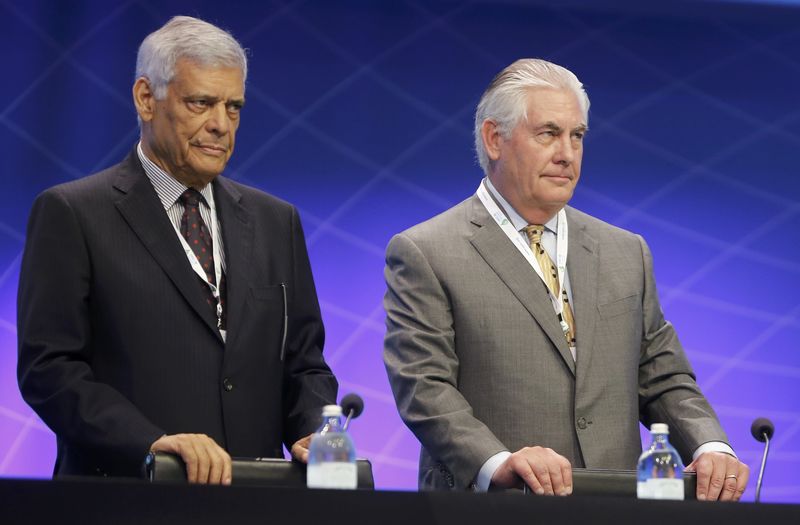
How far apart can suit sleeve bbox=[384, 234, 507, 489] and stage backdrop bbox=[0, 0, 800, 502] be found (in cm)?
186

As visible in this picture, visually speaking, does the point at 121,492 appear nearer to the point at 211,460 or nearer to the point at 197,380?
the point at 211,460

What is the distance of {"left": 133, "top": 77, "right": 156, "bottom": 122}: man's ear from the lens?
341 cm

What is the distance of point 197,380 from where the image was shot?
3.19 m

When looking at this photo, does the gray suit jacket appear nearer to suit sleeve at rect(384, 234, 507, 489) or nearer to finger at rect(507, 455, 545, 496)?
suit sleeve at rect(384, 234, 507, 489)

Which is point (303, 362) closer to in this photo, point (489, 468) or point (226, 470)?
point (489, 468)

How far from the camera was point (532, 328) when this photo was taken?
134 inches

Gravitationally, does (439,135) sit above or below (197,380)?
above

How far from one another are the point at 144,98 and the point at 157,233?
402 mm

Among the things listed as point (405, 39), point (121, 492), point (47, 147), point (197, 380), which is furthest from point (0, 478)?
point (405, 39)

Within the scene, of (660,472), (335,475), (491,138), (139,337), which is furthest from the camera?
(491,138)

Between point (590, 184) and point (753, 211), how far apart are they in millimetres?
713

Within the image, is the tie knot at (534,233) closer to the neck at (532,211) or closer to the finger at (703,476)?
the neck at (532,211)

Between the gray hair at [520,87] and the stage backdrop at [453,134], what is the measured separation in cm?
175

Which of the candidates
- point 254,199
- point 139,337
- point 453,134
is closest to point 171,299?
point 139,337
